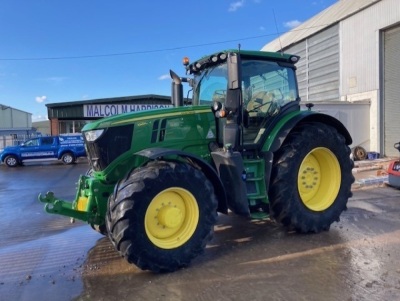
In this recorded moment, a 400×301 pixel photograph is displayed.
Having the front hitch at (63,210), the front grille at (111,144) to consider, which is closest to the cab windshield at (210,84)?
the front grille at (111,144)

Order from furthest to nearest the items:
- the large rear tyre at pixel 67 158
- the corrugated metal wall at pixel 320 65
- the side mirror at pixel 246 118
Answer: the large rear tyre at pixel 67 158
the corrugated metal wall at pixel 320 65
the side mirror at pixel 246 118

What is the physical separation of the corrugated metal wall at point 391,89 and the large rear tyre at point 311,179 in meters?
11.3

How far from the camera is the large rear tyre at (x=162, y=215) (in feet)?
13.2

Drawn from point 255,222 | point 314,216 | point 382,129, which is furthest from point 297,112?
point 382,129

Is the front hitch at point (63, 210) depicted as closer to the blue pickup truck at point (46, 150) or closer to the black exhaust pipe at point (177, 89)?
the black exhaust pipe at point (177, 89)

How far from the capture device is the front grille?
4543mm

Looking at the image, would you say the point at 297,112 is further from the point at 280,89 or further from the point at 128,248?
the point at 128,248

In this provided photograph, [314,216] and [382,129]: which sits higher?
[382,129]

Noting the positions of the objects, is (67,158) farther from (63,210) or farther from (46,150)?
(63,210)

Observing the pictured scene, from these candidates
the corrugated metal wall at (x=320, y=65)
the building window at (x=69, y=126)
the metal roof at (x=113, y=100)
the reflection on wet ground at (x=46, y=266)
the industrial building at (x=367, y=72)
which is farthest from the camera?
the building window at (x=69, y=126)

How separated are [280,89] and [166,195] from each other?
250 centimetres

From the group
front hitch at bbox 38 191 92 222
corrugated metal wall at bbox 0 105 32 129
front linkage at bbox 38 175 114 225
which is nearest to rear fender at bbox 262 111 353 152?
front linkage at bbox 38 175 114 225

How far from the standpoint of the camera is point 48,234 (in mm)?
6426

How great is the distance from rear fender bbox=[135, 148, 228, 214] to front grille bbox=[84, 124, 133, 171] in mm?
309
